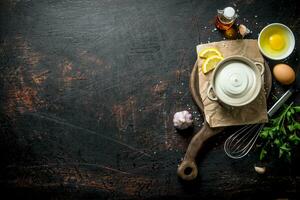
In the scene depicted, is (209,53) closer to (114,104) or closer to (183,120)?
(183,120)

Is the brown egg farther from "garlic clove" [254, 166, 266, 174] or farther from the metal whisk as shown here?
"garlic clove" [254, 166, 266, 174]

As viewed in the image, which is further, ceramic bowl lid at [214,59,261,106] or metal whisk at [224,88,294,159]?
metal whisk at [224,88,294,159]

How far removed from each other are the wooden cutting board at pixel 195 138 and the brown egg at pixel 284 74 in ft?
0.10

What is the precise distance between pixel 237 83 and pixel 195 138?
29cm

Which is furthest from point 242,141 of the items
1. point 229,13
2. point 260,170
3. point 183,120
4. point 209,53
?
point 229,13

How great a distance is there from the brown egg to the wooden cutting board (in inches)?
1.1

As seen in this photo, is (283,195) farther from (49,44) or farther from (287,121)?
(49,44)

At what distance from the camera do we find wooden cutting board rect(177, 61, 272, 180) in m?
1.71

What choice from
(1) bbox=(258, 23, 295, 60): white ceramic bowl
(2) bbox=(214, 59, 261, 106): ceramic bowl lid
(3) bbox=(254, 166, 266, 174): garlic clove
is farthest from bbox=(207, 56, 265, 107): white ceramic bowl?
(3) bbox=(254, 166, 266, 174): garlic clove

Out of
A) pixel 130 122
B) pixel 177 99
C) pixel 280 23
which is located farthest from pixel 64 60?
pixel 280 23

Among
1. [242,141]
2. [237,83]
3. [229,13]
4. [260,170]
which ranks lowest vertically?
[260,170]

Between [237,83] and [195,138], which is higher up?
[237,83]

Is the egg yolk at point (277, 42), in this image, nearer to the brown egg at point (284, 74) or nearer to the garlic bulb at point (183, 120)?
the brown egg at point (284, 74)

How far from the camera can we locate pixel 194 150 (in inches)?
67.2
